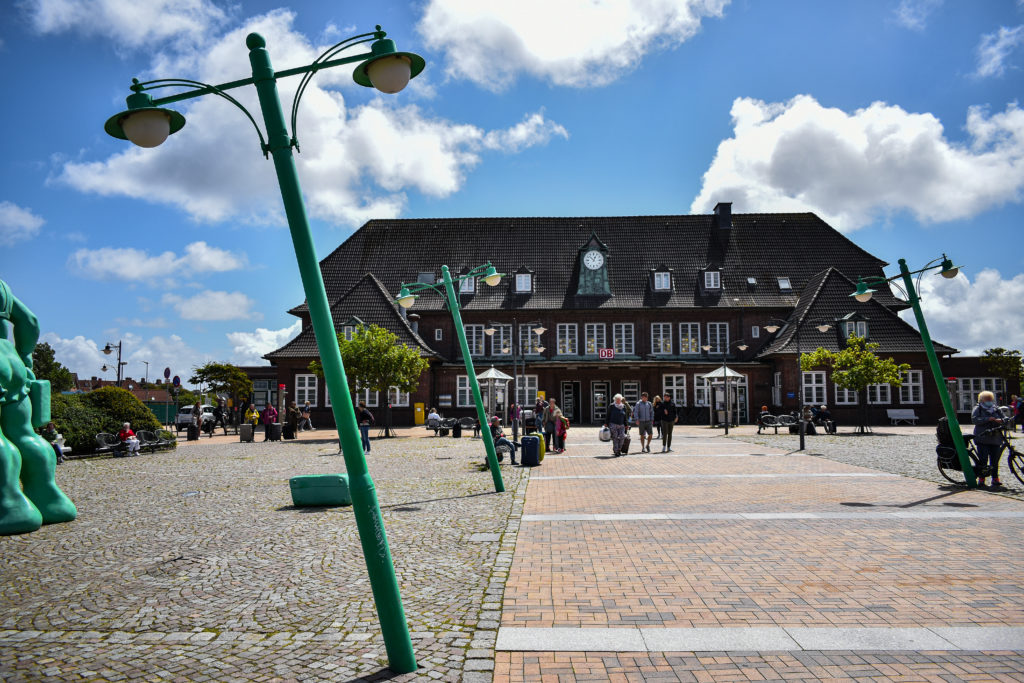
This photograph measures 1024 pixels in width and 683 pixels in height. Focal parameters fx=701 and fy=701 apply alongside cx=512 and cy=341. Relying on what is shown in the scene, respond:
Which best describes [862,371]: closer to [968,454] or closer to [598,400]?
[598,400]

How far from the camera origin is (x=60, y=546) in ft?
27.4

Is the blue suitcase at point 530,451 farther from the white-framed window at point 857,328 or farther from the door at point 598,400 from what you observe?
the white-framed window at point 857,328

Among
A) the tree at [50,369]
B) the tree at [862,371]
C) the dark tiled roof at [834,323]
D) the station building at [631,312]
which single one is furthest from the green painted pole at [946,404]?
the tree at [50,369]

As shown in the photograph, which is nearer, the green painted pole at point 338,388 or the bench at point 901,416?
the green painted pole at point 338,388

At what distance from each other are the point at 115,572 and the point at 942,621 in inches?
291

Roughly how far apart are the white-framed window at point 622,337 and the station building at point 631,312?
2.4 inches

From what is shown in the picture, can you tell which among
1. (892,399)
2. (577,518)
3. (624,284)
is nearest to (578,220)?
(624,284)

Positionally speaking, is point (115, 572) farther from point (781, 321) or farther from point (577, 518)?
point (781, 321)

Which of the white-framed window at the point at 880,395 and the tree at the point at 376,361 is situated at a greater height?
the tree at the point at 376,361

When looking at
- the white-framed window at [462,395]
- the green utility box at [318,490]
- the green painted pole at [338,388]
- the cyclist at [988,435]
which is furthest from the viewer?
the white-framed window at [462,395]

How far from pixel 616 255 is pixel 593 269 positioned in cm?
249

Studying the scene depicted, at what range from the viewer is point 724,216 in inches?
1852

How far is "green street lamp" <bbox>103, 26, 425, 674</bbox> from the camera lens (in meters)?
4.51

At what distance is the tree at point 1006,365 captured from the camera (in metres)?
41.0
